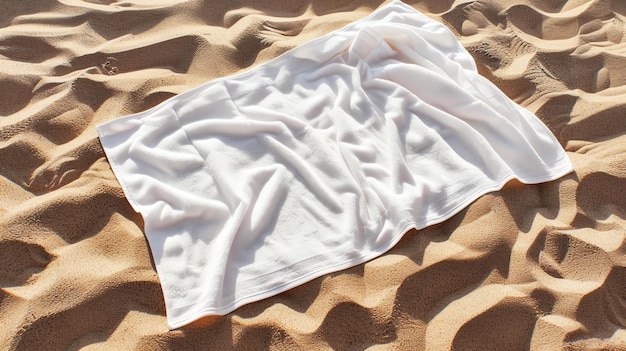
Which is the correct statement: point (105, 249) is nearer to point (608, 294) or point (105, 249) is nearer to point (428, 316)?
point (428, 316)

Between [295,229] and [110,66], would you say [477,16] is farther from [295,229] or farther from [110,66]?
[110,66]

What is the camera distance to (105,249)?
5.86 feet

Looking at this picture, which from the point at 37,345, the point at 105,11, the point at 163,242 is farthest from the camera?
the point at 105,11

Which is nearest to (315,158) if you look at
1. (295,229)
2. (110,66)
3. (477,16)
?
(295,229)

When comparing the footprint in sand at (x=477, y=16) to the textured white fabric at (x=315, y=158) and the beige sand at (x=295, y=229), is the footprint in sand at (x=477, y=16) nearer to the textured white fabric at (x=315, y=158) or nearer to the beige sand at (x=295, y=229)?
the beige sand at (x=295, y=229)

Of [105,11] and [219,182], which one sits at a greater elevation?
[105,11]

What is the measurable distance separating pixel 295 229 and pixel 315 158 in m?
0.32

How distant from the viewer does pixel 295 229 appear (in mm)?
1863

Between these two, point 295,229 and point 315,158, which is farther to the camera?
point 315,158

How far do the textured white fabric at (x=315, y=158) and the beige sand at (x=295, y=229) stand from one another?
0.23ft

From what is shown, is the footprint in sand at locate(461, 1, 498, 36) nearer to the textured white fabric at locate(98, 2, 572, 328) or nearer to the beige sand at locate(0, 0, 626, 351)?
the beige sand at locate(0, 0, 626, 351)

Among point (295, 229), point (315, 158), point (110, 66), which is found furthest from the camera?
point (110, 66)

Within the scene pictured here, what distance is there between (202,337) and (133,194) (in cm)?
60

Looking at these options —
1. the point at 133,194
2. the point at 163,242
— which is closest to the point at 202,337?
the point at 163,242
